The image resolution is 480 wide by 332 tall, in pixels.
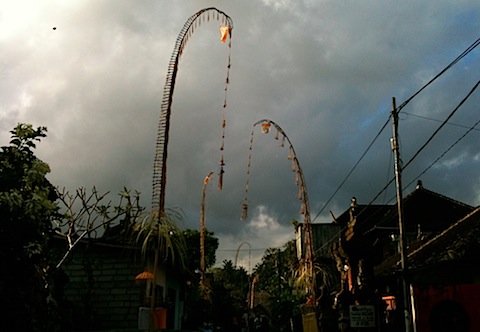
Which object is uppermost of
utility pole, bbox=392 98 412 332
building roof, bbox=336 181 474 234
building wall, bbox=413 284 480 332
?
building roof, bbox=336 181 474 234

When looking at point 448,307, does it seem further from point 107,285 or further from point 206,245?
point 206,245

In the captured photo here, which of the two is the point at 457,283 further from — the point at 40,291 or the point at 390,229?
the point at 390,229

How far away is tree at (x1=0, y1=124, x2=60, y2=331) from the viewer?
814 cm

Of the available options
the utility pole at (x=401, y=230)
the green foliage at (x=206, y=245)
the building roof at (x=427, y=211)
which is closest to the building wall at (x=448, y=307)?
the utility pole at (x=401, y=230)

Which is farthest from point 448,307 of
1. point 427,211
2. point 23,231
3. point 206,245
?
point 206,245

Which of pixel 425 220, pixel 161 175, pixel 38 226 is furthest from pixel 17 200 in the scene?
pixel 425 220

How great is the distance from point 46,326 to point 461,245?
34.9 ft

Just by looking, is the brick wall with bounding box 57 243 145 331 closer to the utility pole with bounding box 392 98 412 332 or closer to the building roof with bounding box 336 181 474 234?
the utility pole with bounding box 392 98 412 332

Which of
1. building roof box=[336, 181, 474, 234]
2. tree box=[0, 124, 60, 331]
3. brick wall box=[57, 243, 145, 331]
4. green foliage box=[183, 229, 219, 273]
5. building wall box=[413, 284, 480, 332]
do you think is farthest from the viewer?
green foliage box=[183, 229, 219, 273]

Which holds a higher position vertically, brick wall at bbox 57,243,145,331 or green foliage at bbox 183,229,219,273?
green foliage at bbox 183,229,219,273

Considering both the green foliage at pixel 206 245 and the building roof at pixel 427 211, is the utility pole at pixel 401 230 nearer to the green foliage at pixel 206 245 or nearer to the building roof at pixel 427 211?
the building roof at pixel 427 211

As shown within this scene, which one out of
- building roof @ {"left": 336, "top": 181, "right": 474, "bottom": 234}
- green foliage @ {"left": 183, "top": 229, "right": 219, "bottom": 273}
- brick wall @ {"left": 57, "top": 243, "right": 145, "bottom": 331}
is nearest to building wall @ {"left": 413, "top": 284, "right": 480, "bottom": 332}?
brick wall @ {"left": 57, "top": 243, "right": 145, "bottom": 331}

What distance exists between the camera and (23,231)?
348 inches

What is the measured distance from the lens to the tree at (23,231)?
8141 millimetres
